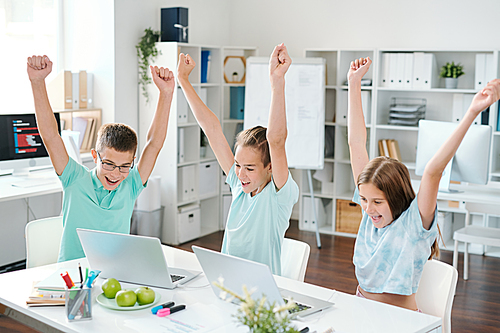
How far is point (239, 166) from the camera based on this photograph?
2070 millimetres

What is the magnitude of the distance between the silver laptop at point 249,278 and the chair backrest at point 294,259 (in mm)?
363

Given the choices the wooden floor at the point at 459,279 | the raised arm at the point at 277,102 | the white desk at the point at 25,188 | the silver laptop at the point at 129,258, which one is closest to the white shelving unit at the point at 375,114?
the wooden floor at the point at 459,279

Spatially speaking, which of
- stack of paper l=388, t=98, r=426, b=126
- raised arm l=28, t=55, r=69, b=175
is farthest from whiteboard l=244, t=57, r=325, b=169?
raised arm l=28, t=55, r=69, b=175

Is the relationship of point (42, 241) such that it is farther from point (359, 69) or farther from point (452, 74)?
point (452, 74)

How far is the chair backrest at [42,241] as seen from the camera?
236cm

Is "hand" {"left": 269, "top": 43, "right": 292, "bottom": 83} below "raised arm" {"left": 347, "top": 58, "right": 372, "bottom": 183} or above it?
above

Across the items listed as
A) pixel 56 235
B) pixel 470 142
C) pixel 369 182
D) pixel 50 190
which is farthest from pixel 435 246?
pixel 50 190

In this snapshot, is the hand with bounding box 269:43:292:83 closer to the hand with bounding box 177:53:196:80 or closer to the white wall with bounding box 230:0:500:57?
the hand with bounding box 177:53:196:80

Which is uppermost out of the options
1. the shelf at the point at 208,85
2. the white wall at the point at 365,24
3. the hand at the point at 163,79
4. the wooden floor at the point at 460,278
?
the white wall at the point at 365,24

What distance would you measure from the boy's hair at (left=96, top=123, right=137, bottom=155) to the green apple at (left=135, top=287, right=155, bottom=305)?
24.3 inches

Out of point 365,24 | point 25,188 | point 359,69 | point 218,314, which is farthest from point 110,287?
point 365,24

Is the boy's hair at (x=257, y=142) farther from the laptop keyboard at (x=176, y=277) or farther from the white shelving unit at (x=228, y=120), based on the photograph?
the white shelving unit at (x=228, y=120)

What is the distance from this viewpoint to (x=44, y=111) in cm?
203

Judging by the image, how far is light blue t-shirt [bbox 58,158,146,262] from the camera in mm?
2137
